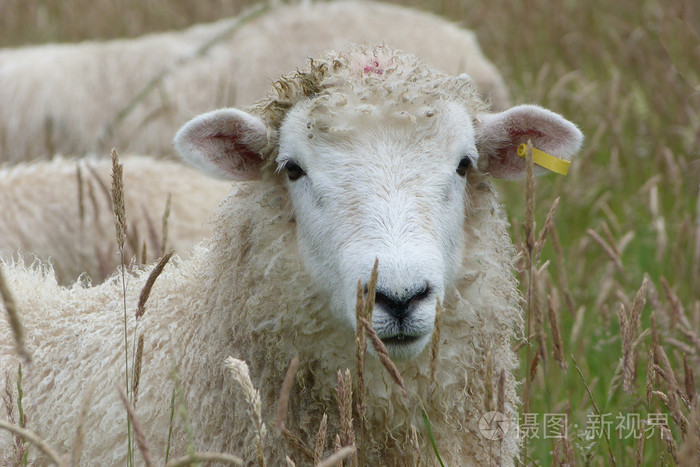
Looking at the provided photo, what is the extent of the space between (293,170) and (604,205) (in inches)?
86.2

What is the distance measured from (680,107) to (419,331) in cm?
491

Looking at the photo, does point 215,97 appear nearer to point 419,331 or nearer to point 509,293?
point 509,293

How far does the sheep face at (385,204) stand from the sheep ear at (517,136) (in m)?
0.13

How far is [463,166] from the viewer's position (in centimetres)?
241

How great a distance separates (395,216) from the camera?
2.08m

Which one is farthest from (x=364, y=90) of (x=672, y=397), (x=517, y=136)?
(x=672, y=397)

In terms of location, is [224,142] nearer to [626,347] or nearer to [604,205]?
[626,347]

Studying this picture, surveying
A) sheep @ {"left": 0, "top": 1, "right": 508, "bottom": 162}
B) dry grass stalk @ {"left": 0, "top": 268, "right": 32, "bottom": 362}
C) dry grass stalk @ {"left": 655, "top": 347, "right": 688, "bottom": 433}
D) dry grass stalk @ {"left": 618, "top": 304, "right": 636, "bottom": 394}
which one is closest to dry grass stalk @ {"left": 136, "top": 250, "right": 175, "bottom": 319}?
dry grass stalk @ {"left": 0, "top": 268, "right": 32, "bottom": 362}

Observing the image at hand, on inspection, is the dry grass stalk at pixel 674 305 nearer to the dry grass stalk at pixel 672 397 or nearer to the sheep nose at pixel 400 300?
the dry grass stalk at pixel 672 397

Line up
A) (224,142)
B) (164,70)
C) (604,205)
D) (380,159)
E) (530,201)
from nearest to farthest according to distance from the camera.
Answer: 1. (530,201)
2. (380,159)
3. (224,142)
4. (604,205)
5. (164,70)

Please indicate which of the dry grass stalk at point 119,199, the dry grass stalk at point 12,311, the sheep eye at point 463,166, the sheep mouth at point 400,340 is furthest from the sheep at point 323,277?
the dry grass stalk at point 12,311

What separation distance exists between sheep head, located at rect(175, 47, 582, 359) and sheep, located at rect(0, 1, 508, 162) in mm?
3875

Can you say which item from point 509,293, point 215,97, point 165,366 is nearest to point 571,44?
point 215,97

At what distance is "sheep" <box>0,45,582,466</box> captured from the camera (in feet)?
7.36
